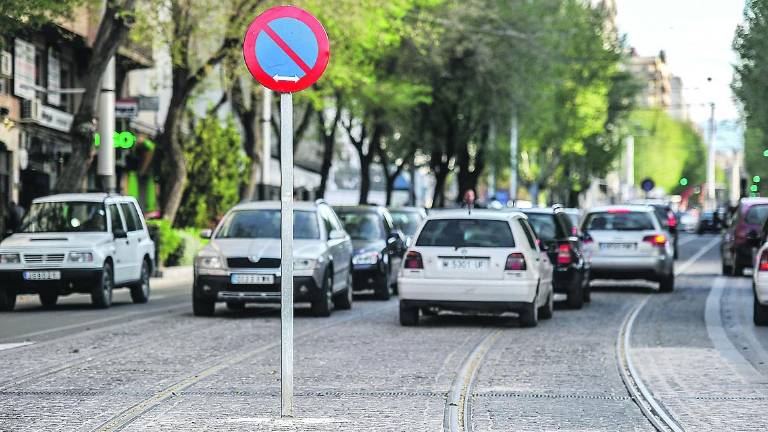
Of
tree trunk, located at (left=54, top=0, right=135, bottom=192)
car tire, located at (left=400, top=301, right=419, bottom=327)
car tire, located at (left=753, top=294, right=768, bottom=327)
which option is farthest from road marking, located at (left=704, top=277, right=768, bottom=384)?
tree trunk, located at (left=54, top=0, right=135, bottom=192)

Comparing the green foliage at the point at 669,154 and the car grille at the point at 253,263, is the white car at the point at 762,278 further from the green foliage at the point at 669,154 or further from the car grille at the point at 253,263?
the green foliage at the point at 669,154

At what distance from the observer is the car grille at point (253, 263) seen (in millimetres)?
20984

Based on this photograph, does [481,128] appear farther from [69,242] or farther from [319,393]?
[319,393]

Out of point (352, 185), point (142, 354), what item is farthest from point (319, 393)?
point (352, 185)

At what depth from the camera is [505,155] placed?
6209cm

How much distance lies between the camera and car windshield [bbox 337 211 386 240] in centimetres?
2778

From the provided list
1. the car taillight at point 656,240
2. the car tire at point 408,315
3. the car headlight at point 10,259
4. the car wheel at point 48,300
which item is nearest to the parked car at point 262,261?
the car tire at point 408,315

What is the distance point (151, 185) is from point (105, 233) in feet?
109

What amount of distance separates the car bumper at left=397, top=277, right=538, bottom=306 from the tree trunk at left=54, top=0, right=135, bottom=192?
11.5 meters

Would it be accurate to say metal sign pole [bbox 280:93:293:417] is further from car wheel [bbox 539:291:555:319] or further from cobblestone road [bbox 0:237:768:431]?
car wheel [bbox 539:291:555:319]

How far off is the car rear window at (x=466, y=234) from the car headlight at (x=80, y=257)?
5.52 m

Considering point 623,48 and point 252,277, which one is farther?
point 623,48

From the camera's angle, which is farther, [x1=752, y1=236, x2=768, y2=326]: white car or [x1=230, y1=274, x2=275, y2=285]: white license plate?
[x1=230, y1=274, x2=275, y2=285]: white license plate

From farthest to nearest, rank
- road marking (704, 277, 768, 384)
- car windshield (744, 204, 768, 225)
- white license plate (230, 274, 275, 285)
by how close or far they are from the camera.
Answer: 1. car windshield (744, 204, 768, 225)
2. white license plate (230, 274, 275, 285)
3. road marking (704, 277, 768, 384)
